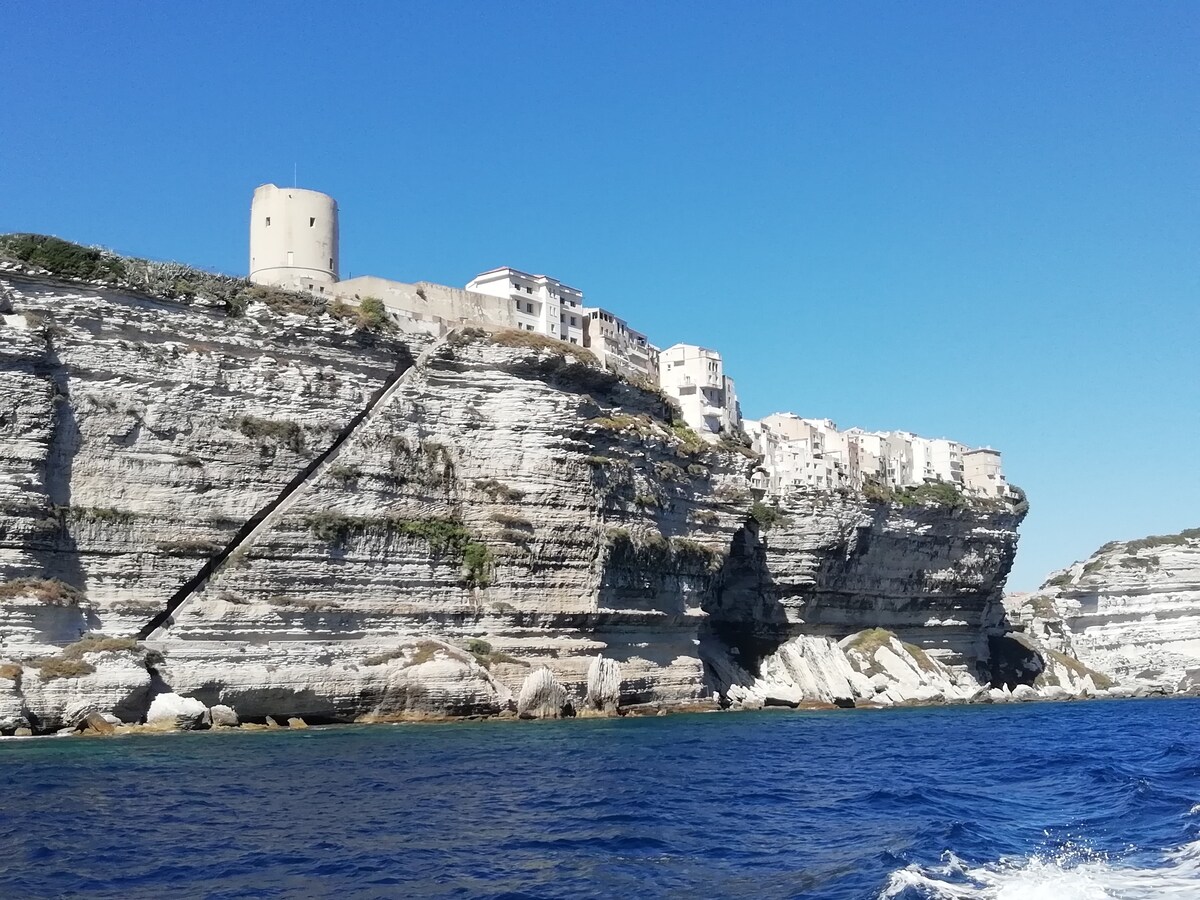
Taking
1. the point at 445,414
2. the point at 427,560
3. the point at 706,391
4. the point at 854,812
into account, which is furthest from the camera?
the point at 706,391

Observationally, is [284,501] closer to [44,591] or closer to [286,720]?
[286,720]

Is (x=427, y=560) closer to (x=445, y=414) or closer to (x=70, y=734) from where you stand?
(x=445, y=414)

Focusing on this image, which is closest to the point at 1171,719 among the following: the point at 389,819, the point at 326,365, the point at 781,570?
the point at 781,570

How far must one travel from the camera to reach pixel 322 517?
36.5 meters

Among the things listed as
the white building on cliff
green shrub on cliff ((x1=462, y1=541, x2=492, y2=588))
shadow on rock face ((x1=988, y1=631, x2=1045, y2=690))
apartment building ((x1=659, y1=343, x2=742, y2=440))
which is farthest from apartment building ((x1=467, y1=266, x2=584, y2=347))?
shadow on rock face ((x1=988, y1=631, x2=1045, y2=690))

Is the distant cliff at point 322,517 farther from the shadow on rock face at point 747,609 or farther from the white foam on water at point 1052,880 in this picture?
the white foam on water at point 1052,880

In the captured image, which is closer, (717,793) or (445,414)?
(717,793)

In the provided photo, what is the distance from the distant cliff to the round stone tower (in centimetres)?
A: 690

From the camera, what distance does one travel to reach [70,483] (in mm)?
33750

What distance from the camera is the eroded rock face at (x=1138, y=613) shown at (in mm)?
73188

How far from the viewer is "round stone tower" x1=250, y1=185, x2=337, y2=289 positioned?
150ft

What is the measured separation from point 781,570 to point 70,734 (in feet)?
116

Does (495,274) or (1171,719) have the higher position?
(495,274)

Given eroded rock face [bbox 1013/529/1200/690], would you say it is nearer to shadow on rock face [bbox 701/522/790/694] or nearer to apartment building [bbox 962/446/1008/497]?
apartment building [bbox 962/446/1008/497]
